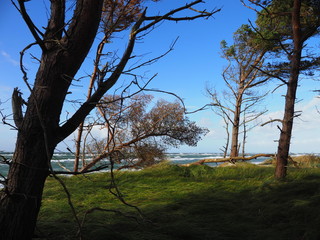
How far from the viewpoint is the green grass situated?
91.0 inches

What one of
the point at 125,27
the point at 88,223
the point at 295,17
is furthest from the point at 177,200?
the point at 125,27

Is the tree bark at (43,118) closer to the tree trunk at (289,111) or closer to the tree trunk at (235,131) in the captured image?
the tree trunk at (289,111)

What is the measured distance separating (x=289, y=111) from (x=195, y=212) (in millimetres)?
3294

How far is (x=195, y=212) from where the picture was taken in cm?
305

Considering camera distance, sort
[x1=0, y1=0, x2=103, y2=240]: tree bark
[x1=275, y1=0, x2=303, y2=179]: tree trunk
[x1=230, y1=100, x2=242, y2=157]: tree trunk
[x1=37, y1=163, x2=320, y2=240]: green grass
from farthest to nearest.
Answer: [x1=230, y1=100, x2=242, y2=157]: tree trunk, [x1=275, y1=0, x2=303, y2=179]: tree trunk, [x1=37, y1=163, x2=320, y2=240]: green grass, [x1=0, y1=0, x2=103, y2=240]: tree bark

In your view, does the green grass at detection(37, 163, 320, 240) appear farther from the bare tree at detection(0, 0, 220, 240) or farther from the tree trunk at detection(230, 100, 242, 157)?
the tree trunk at detection(230, 100, 242, 157)

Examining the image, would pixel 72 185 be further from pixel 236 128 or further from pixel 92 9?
pixel 236 128

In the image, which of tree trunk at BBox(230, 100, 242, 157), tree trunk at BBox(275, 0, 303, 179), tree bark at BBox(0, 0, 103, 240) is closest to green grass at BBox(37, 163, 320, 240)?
tree bark at BBox(0, 0, 103, 240)

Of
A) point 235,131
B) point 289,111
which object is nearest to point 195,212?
point 289,111

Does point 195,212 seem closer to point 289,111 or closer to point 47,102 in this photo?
point 47,102

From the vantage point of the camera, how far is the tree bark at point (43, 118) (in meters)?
2.00

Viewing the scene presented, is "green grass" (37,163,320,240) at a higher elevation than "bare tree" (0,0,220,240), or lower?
lower

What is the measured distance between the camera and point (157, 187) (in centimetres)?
462

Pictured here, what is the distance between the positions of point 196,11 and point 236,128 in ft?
39.8
